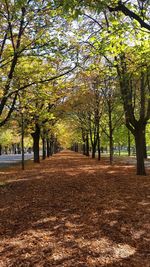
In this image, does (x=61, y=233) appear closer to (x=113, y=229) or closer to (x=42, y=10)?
(x=113, y=229)

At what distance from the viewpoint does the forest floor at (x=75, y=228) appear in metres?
4.85

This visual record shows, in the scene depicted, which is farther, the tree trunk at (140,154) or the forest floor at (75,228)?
the tree trunk at (140,154)

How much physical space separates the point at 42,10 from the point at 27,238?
29.8ft

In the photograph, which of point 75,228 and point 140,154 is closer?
point 75,228

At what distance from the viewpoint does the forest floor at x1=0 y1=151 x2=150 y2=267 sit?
15.9 ft

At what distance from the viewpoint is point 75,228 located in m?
6.41

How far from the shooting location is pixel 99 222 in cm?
684

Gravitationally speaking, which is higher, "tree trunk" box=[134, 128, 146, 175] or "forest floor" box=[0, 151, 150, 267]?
"tree trunk" box=[134, 128, 146, 175]

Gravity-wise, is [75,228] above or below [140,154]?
below

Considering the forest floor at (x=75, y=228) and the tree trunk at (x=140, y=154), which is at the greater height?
the tree trunk at (x=140, y=154)

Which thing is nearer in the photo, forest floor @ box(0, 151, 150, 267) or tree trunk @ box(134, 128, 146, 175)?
forest floor @ box(0, 151, 150, 267)

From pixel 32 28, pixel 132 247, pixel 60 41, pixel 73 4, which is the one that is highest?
pixel 32 28

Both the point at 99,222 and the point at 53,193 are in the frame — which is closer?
the point at 99,222

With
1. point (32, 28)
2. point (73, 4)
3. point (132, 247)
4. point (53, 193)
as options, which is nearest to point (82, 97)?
point (32, 28)
